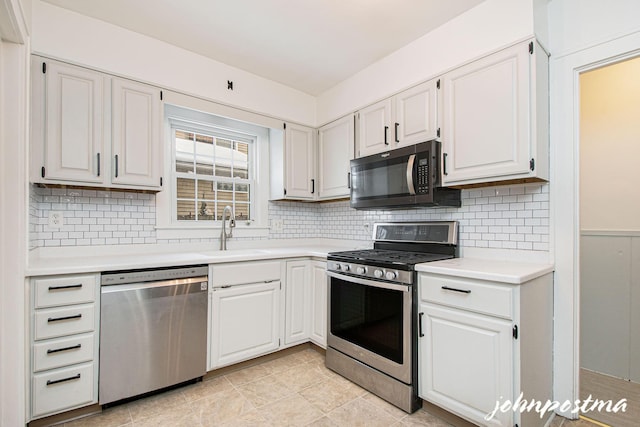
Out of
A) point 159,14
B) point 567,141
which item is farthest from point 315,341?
point 159,14

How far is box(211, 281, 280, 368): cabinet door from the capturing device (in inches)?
92.8

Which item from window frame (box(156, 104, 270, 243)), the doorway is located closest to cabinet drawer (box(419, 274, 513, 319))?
the doorway

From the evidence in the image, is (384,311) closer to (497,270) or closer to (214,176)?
(497,270)

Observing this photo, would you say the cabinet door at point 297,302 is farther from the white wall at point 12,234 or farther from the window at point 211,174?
the white wall at point 12,234

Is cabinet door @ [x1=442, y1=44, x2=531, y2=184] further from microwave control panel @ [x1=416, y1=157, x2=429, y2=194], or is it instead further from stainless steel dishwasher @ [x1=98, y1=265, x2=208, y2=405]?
stainless steel dishwasher @ [x1=98, y1=265, x2=208, y2=405]

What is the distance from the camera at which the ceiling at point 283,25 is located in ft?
6.86

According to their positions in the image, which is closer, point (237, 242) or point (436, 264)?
point (436, 264)

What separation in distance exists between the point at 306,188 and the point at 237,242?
0.89m

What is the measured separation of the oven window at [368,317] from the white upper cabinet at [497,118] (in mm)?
929

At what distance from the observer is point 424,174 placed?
2.25 metres

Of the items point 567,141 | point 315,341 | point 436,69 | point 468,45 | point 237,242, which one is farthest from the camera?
point 237,242

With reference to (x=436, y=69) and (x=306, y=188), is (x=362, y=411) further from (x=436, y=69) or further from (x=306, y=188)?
(x=436, y=69)

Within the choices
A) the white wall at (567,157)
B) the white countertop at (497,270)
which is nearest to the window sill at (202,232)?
the white countertop at (497,270)

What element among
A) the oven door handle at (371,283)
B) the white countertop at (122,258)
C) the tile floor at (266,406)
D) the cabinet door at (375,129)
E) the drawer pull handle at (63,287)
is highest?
the cabinet door at (375,129)
